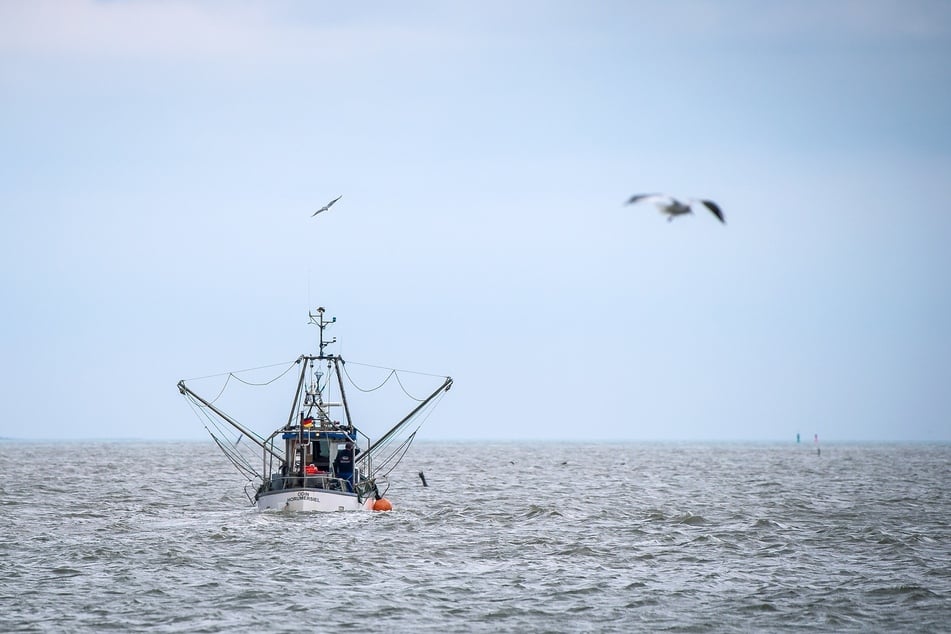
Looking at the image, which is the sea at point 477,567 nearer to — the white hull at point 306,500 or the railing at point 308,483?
the white hull at point 306,500

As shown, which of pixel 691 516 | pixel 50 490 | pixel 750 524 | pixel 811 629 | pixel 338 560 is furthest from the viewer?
pixel 50 490

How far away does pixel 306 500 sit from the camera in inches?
1690

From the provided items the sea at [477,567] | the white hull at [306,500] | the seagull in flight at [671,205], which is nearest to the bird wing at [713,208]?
the seagull in flight at [671,205]

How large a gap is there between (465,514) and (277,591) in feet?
73.8

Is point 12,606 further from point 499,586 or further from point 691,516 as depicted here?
point 691,516

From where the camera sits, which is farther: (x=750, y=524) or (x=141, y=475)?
(x=141, y=475)

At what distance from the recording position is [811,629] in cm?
2405

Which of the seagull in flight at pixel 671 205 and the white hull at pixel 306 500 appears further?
the white hull at pixel 306 500

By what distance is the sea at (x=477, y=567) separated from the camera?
24766 mm

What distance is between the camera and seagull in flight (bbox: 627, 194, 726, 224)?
17.7 meters

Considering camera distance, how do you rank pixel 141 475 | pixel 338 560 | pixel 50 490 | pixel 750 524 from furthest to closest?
pixel 141 475 → pixel 50 490 → pixel 750 524 → pixel 338 560

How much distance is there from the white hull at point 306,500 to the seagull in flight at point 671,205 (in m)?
27.5

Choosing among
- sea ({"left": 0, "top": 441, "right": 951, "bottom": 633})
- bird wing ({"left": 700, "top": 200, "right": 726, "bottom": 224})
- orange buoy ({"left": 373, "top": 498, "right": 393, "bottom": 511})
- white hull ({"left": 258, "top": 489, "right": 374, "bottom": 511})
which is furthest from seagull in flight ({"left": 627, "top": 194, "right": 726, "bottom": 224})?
orange buoy ({"left": 373, "top": 498, "right": 393, "bottom": 511})

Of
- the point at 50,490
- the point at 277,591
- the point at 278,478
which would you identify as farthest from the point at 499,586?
the point at 50,490
